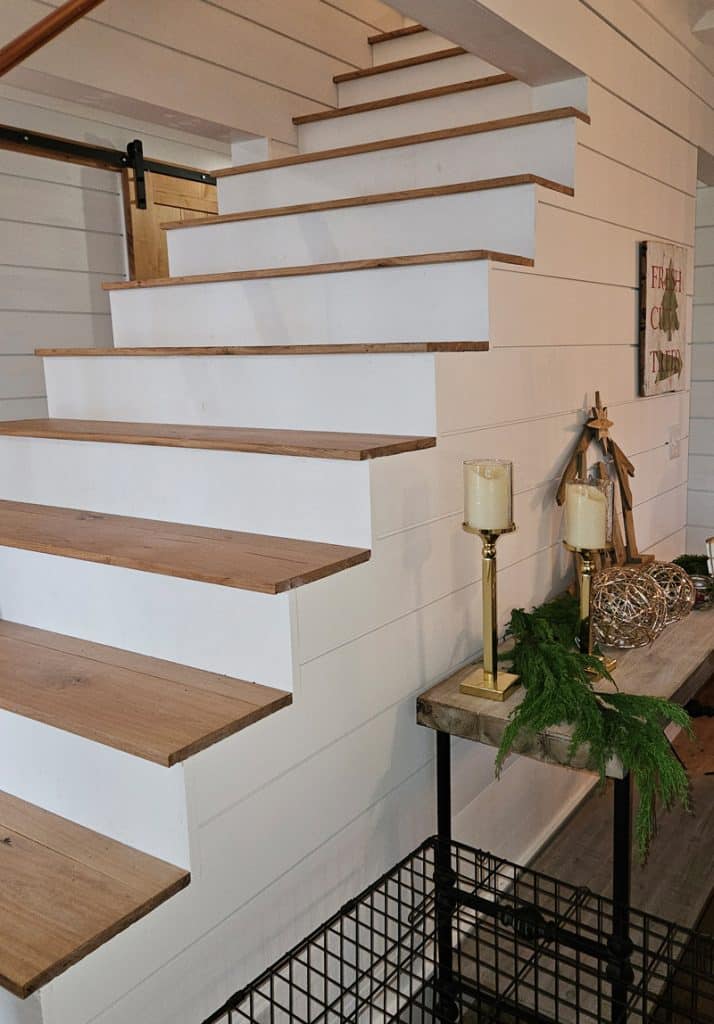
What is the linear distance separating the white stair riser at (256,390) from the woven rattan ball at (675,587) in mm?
832

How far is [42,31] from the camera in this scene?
1.88 meters

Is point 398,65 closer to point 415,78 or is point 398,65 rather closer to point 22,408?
point 415,78

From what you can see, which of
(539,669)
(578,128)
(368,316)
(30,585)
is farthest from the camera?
(578,128)

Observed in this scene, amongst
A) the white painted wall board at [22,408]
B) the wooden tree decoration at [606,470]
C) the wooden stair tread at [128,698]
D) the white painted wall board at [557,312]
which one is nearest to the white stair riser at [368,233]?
the white painted wall board at [557,312]

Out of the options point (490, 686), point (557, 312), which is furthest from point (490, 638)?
point (557, 312)

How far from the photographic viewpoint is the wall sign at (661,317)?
2760mm

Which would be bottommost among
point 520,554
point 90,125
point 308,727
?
point 308,727

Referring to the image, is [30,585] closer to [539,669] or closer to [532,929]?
[539,669]

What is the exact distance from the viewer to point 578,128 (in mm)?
2248

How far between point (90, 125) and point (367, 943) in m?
3.05

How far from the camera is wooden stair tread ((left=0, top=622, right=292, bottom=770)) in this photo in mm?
1428

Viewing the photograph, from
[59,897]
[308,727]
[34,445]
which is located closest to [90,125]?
[34,445]

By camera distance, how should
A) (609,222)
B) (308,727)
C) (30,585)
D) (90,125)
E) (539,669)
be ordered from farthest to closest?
1. (90,125)
2. (609,222)
3. (30,585)
4. (539,669)
5. (308,727)

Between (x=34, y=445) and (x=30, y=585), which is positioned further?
(x=34, y=445)
